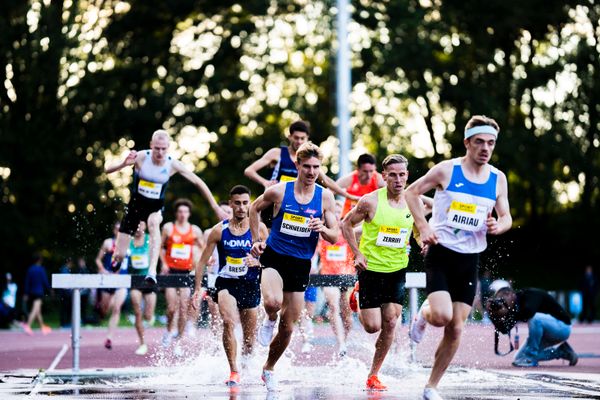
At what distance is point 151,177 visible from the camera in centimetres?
1592

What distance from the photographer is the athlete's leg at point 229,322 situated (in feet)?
43.2

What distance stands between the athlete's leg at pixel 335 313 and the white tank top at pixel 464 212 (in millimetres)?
6832

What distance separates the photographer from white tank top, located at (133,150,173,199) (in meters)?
15.9

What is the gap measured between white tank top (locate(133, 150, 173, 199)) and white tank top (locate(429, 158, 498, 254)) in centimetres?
627

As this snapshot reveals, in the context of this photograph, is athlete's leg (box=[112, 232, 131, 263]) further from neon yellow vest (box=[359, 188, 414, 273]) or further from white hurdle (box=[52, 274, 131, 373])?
neon yellow vest (box=[359, 188, 414, 273])

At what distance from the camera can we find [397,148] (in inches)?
1713

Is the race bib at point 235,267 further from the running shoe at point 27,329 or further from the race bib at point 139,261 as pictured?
the running shoe at point 27,329

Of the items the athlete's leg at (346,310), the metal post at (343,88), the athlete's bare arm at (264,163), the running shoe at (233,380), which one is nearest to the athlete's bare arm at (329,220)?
the running shoe at (233,380)

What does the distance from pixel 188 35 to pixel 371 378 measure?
2868cm

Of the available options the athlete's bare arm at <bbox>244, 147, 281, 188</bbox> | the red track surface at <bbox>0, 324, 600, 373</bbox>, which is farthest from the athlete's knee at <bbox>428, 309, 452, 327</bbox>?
the athlete's bare arm at <bbox>244, 147, 281, 188</bbox>

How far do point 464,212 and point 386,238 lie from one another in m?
2.29

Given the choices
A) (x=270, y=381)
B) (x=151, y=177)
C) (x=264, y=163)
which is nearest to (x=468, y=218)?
(x=270, y=381)

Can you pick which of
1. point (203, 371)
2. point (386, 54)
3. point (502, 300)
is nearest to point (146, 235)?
point (203, 371)

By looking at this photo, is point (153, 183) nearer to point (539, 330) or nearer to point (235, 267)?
point (235, 267)
